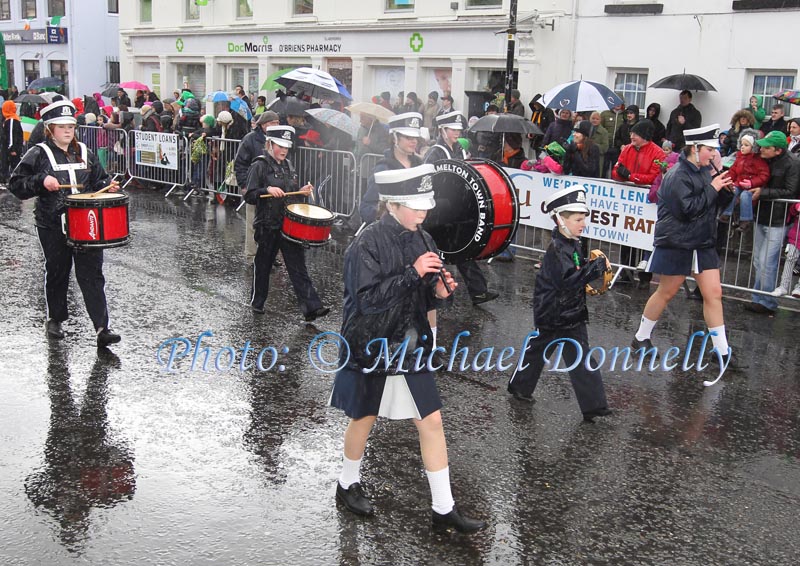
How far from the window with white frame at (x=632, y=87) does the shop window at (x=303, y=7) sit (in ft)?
35.9

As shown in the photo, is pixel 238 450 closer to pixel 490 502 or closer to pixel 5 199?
pixel 490 502

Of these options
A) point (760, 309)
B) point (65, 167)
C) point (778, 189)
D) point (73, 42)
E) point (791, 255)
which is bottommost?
point (760, 309)

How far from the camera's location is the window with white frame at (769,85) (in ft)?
53.1

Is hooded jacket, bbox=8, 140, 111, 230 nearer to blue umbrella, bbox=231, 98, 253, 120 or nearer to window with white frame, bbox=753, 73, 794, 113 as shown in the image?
blue umbrella, bbox=231, 98, 253, 120

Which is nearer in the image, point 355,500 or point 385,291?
point 385,291

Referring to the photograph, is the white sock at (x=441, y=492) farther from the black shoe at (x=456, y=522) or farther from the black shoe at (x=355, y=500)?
the black shoe at (x=355, y=500)

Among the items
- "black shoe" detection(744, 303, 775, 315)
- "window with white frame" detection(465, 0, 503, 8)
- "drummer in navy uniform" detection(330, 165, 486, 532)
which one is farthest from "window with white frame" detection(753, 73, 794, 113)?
"drummer in navy uniform" detection(330, 165, 486, 532)

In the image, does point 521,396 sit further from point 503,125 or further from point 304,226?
point 503,125

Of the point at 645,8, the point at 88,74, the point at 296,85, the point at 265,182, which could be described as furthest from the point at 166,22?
the point at 265,182

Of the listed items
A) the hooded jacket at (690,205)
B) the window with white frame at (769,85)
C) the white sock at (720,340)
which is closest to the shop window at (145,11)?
the window with white frame at (769,85)

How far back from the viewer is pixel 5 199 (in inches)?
680

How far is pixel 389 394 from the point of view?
4875mm

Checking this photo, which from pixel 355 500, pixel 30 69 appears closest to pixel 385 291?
pixel 355 500

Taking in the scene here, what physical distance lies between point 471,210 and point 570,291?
2.25m
